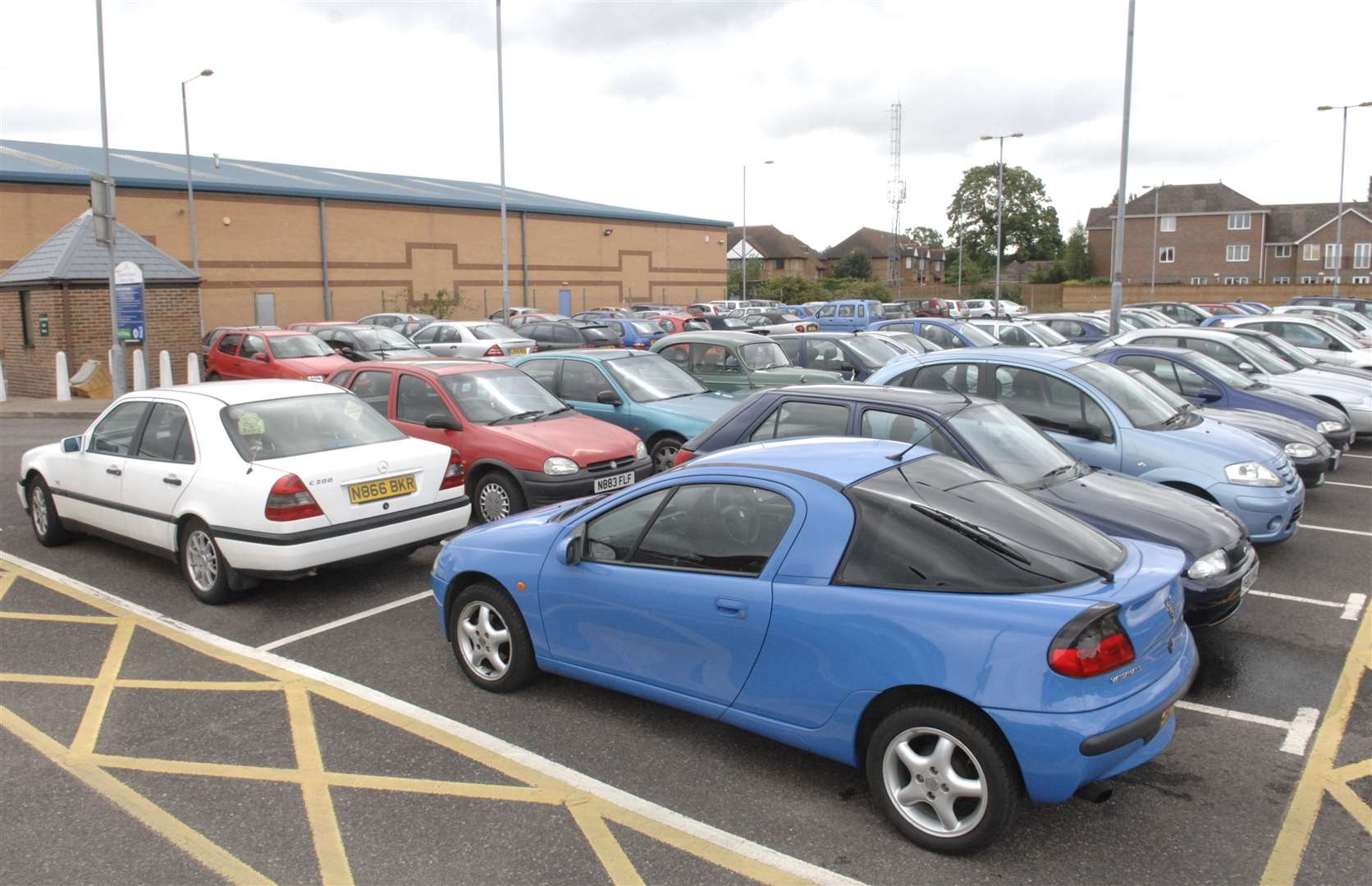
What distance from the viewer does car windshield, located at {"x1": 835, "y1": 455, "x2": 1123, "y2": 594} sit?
148 inches

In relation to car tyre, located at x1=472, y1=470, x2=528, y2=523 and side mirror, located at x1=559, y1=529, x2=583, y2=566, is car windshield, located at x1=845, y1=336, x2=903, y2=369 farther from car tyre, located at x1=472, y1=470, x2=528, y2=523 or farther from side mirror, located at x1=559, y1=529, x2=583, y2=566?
side mirror, located at x1=559, y1=529, x2=583, y2=566

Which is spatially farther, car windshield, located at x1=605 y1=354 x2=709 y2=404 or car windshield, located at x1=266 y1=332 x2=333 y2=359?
car windshield, located at x1=266 y1=332 x2=333 y2=359

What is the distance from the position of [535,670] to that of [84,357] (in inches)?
760

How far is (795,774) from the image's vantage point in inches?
173

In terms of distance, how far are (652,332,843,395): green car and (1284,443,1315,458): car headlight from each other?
567cm

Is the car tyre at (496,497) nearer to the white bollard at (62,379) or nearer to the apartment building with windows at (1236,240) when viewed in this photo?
the white bollard at (62,379)

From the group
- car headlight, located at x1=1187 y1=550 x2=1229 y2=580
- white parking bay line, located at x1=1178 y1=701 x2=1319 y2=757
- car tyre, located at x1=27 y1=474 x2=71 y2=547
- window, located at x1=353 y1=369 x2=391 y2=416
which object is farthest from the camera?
window, located at x1=353 y1=369 x2=391 y2=416

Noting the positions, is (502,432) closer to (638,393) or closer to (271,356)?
(638,393)

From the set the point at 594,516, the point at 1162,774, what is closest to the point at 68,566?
the point at 594,516

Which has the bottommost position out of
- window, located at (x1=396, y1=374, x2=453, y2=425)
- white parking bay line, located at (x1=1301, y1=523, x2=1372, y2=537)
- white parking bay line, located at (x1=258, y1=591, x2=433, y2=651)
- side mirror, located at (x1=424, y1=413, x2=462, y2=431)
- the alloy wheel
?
white parking bay line, located at (x1=258, y1=591, x2=433, y2=651)

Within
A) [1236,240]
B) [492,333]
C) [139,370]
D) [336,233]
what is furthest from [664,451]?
[1236,240]

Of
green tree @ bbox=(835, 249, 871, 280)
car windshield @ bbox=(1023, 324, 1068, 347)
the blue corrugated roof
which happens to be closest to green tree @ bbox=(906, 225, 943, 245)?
green tree @ bbox=(835, 249, 871, 280)

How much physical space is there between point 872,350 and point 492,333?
34.1 ft

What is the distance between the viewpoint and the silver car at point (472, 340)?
2209 centimetres
